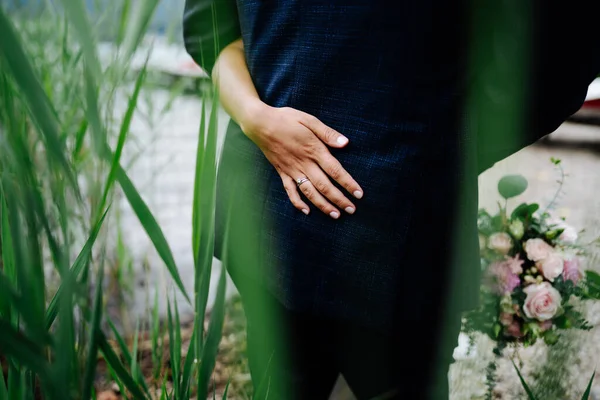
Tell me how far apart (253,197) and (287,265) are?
132mm

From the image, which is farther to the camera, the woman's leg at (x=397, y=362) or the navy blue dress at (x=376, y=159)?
the woman's leg at (x=397, y=362)

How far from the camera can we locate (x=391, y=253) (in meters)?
0.76

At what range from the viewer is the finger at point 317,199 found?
0.79m

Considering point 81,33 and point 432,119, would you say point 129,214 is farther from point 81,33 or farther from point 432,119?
point 81,33

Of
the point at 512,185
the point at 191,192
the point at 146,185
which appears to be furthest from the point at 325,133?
the point at 191,192

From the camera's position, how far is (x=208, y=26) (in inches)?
37.2

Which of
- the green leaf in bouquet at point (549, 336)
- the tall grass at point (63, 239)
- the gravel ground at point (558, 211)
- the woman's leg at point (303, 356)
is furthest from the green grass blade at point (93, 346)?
the green leaf in bouquet at point (549, 336)

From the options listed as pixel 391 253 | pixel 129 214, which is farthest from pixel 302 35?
pixel 129 214

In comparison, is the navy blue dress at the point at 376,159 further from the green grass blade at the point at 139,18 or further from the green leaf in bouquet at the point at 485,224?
the green leaf in bouquet at the point at 485,224

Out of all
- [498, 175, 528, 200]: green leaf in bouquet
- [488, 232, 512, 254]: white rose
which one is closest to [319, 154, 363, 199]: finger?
[498, 175, 528, 200]: green leaf in bouquet

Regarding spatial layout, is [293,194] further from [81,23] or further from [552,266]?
[552,266]

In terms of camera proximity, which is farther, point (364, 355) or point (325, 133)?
point (364, 355)

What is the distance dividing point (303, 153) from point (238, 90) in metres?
0.17

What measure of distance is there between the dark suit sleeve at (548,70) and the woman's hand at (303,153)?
0.25 meters
